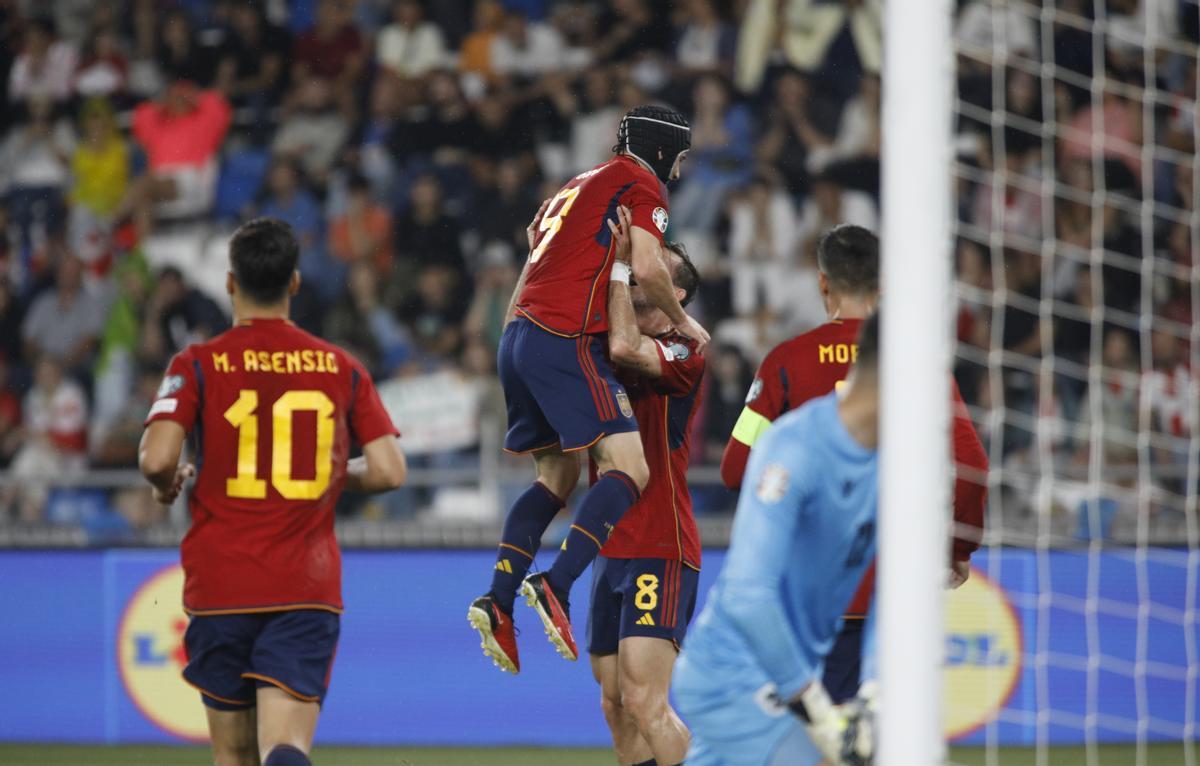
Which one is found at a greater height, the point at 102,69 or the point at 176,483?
the point at 102,69

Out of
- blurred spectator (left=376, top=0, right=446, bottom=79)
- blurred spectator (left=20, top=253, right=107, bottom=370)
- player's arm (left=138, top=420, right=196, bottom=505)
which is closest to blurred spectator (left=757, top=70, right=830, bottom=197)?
blurred spectator (left=376, top=0, right=446, bottom=79)

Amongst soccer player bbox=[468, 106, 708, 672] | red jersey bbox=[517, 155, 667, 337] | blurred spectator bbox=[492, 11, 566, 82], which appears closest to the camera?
soccer player bbox=[468, 106, 708, 672]

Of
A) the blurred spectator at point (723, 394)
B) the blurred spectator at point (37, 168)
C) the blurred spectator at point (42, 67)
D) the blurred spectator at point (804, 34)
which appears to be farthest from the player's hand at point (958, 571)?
the blurred spectator at point (42, 67)

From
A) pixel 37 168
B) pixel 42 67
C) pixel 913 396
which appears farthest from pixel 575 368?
pixel 42 67

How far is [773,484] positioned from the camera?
144 inches

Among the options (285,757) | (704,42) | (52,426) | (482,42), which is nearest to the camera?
(285,757)

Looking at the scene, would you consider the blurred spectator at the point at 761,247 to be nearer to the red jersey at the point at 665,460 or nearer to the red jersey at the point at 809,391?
the red jersey at the point at 665,460

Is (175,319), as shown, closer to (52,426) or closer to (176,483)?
(52,426)

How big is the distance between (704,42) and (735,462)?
8.36 metres

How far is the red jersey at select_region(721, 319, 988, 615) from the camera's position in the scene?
5168mm

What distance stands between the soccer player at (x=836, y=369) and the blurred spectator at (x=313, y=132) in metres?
8.58

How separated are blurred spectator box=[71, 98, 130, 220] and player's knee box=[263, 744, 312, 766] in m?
9.73

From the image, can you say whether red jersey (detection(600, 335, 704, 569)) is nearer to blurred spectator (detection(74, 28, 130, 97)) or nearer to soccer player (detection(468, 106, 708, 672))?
soccer player (detection(468, 106, 708, 672))

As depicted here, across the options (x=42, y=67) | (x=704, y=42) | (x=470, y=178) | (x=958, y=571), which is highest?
(x=42, y=67)
